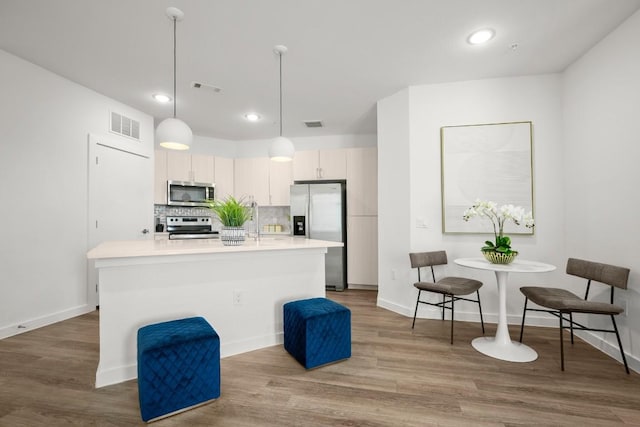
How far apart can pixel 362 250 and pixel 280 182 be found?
1.91m

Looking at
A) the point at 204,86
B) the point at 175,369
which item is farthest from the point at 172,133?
the point at 175,369

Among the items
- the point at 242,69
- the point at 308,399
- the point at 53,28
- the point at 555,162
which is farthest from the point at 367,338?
the point at 53,28

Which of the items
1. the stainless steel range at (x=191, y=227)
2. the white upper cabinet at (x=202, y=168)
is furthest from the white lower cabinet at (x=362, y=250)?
the white upper cabinet at (x=202, y=168)

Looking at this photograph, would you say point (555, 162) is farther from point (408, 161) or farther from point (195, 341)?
point (195, 341)

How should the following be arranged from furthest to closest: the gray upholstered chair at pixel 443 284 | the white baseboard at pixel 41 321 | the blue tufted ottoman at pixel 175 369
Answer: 1. the white baseboard at pixel 41 321
2. the gray upholstered chair at pixel 443 284
3. the blue tufted ottoman at pixel 175 369

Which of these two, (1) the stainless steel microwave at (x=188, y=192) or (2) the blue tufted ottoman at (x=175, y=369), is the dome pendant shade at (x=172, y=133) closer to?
(2) the blue tufted ottoman at (x=175, y=369)

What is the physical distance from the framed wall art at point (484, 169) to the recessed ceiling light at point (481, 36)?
35.7 inches

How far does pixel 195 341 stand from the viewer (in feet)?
5.47

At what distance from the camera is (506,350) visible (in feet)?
7.64

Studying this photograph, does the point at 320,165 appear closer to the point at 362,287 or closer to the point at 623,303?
the point at 362,287

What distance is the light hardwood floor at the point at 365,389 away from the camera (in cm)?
157

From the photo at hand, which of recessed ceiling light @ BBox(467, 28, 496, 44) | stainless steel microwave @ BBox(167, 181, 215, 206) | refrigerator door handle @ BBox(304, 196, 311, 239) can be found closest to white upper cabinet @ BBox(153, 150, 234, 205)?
stainless steel microwave @ BBox(167, 181, 215, 206)

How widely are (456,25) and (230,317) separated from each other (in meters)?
2.98

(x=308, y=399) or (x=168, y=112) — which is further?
(x=168, y=112)
